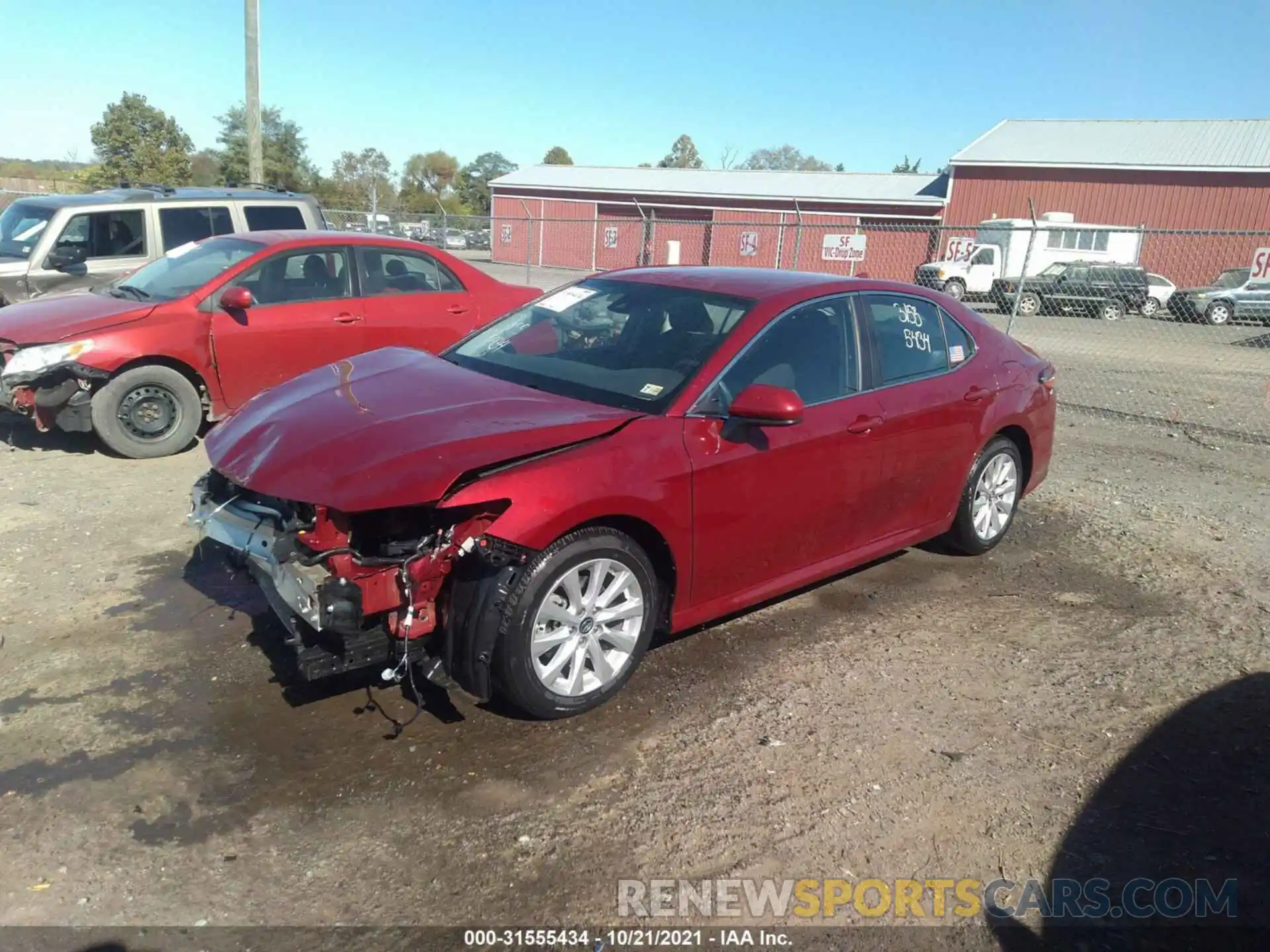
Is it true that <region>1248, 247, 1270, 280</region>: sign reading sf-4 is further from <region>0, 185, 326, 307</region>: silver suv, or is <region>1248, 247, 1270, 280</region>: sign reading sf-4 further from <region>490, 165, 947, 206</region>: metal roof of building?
<region>0, 185, 326, 307</region>: silver suv

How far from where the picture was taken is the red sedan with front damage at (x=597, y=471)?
127 inches

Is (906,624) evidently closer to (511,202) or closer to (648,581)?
(648,581)

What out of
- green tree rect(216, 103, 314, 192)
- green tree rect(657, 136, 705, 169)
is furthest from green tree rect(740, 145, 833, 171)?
green tree rect(216, 103, 314, 192)

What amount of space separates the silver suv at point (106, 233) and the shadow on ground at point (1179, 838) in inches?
362

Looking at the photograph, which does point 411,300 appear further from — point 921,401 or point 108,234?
point 921,401

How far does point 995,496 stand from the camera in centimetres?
553

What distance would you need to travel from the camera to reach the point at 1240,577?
5.38 m

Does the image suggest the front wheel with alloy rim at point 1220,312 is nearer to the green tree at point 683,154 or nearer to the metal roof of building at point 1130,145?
the metal roof of building at point 1130,145

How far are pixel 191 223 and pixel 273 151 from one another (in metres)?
43.0

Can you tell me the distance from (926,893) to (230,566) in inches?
119

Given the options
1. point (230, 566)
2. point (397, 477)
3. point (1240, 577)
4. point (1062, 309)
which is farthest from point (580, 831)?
point (1062, 309)

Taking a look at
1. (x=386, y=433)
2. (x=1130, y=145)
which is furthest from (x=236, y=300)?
(x=1130, y=145)

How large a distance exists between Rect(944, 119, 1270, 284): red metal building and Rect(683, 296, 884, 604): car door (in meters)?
28.7

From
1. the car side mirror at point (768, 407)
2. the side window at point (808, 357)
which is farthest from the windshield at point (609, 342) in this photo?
the car side mirror at point (768, 407)
